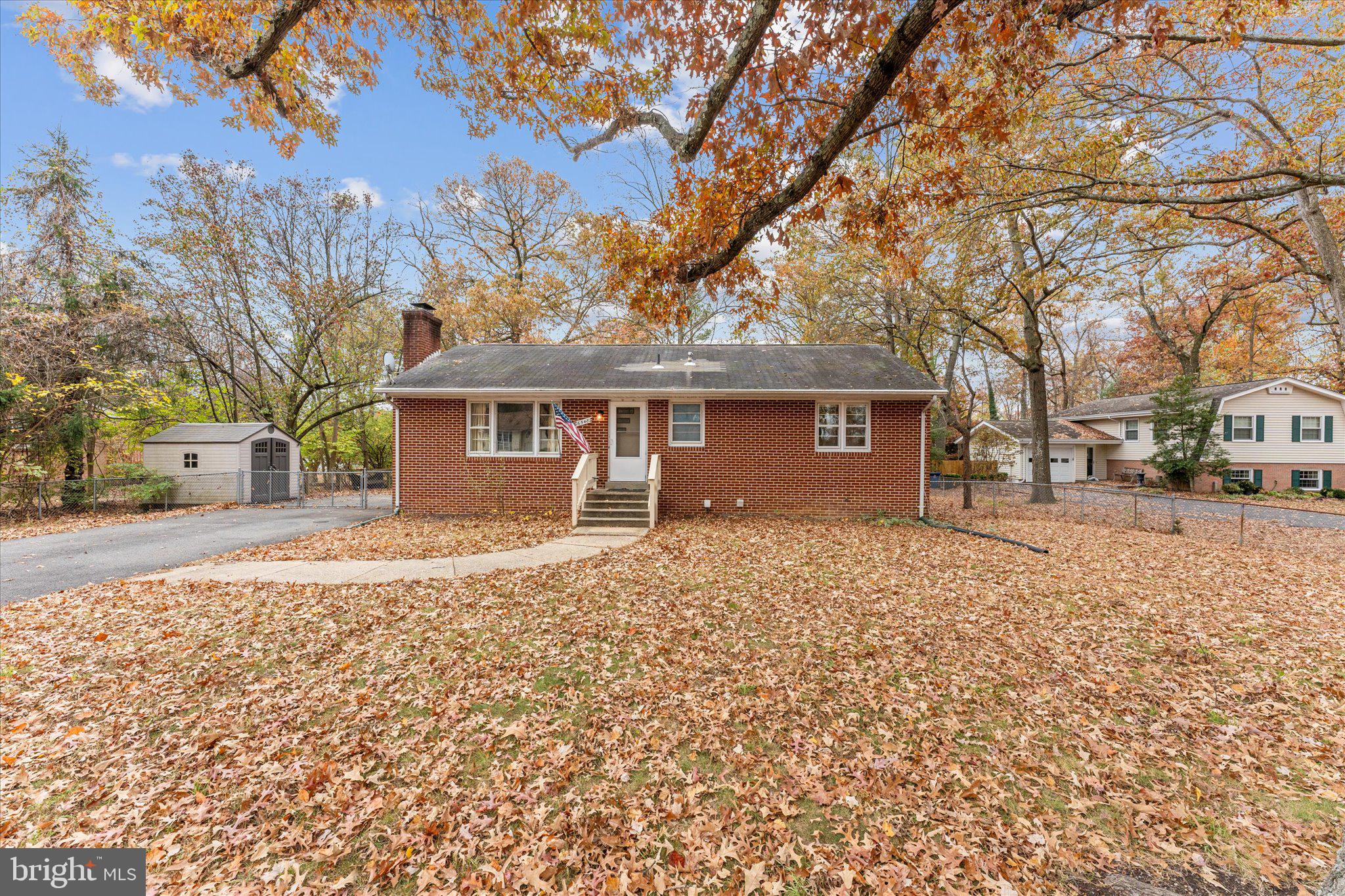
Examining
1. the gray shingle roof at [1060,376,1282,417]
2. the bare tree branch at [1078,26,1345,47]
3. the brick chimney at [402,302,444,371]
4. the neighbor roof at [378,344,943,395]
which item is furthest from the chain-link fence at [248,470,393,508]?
the gray shingle roof at [1060,376,1282,417]

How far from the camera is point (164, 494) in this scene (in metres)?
13.9

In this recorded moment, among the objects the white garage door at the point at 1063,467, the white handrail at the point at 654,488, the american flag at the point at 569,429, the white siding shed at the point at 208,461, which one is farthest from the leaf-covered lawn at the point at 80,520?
the white garage door at the point at 1063,467

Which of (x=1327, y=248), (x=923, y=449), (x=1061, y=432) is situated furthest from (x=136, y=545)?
(x=1061, y=432)

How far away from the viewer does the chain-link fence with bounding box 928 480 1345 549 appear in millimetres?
10562

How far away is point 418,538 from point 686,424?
20.9ft

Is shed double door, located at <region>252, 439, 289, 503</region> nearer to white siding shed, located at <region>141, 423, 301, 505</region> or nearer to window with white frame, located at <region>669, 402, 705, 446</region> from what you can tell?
white siding shed, located at <region>141, 423, 301, 505</region>

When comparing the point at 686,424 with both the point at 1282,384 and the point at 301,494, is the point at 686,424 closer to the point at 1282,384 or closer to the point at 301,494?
the point at 301,494

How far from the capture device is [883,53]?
404 cm

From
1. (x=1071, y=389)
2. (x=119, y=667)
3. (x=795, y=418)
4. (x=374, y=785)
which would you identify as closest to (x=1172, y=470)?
(x=795, y=418)

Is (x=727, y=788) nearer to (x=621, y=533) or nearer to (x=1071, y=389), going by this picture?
(x=621, y=533)

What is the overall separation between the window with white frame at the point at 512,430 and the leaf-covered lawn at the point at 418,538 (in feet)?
5.43

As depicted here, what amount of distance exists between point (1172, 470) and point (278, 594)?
2743cm

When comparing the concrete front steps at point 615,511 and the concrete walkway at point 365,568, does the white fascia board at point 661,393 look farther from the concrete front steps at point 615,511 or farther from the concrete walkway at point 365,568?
the concrete walkway at point 365,568

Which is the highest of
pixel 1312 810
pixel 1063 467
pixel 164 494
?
pixel 1063 467
